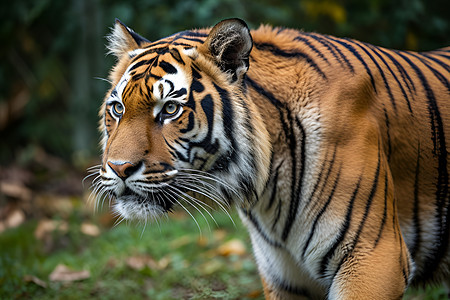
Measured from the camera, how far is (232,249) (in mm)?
4652

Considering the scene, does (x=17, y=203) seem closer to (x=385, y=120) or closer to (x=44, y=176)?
(x=44, y=176)

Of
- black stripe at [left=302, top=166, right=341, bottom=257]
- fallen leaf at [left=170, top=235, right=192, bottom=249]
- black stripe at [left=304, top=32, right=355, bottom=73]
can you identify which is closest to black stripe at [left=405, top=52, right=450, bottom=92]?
black stripe at [left=304, top=32, right=355, bottom=73]

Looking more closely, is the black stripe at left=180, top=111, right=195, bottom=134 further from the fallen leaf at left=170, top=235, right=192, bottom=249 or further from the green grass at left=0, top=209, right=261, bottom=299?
the fallen leaf at left=170, top=235, right=192, bottom=249

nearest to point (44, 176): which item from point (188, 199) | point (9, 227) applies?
point (9, 227)

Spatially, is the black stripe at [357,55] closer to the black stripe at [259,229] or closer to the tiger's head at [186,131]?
the tiger's head at [186,131]

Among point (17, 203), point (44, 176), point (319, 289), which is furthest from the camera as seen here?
point (44, 176)

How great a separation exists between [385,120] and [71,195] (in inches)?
196

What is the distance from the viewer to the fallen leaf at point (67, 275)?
12.6 feet

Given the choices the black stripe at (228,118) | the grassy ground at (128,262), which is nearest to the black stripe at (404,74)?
the black stripe at (228,118)

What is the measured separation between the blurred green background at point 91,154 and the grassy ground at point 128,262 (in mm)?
13

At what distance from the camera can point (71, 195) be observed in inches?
257

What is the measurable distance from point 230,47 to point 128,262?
2.44 meters

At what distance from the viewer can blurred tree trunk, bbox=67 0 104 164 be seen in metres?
7.82

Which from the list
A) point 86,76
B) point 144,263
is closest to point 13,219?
point 144,263
